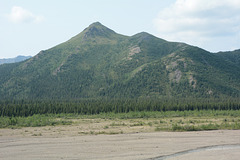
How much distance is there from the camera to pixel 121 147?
29.8 meters

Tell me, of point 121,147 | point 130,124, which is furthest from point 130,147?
point 130,124

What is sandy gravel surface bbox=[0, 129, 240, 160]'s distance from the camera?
26250mm

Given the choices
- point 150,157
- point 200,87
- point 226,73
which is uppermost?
point 226,73

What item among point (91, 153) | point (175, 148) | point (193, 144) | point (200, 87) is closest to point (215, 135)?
point (193, 144)

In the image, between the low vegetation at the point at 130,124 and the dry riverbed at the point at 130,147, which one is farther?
the low vegetation at the point at 130,124

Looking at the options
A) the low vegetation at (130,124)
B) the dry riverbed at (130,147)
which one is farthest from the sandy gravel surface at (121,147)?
the low vegetation at (130,124)

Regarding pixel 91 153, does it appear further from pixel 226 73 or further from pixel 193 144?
pixel 226 73

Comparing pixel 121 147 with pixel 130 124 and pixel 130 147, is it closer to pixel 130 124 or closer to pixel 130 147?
pixel 130 147

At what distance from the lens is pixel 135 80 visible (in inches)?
7805

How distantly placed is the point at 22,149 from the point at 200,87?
153 metres

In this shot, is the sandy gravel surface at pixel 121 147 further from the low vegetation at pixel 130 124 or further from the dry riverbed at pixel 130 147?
the low vegetation at pixel 130 124

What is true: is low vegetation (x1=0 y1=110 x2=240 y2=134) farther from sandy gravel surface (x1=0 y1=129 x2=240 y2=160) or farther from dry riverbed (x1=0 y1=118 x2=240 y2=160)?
dry riverbed (x1=0 y1=118 x2=240 y2=160)

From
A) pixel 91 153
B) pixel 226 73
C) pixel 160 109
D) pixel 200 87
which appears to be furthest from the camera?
pixel 226 73

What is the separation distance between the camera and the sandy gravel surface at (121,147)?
2625 cm
